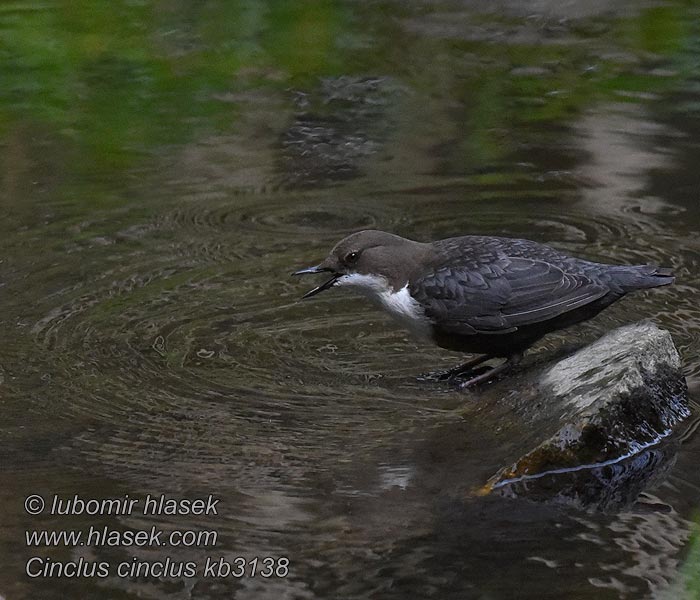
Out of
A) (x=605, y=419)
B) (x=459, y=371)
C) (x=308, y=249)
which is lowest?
(x=308, y=249)

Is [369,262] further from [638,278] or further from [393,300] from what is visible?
[638,278]

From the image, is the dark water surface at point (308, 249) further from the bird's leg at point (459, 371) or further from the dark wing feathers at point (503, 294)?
the dark wing feathers at point (503, 294)

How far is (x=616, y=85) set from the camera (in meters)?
9.89

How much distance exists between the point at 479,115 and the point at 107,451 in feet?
17.3

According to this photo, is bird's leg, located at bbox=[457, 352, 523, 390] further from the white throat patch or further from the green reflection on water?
the green reflection on water

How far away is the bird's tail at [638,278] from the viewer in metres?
5.25

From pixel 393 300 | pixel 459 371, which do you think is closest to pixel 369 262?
pixel 393 300

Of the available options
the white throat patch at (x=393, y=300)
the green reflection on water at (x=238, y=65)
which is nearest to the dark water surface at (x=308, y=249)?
the green reflection on water at (x=238, y=65)

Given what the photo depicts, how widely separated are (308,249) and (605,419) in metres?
2.70

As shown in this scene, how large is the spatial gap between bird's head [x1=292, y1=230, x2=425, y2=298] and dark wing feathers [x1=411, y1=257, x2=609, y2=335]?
0.57 ft

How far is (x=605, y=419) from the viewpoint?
178 inches

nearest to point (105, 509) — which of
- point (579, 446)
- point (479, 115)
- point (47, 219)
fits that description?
point (579, 446)

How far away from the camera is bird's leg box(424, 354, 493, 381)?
548 centimetres

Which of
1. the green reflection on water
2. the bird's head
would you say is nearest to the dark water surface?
the green reflection on water
